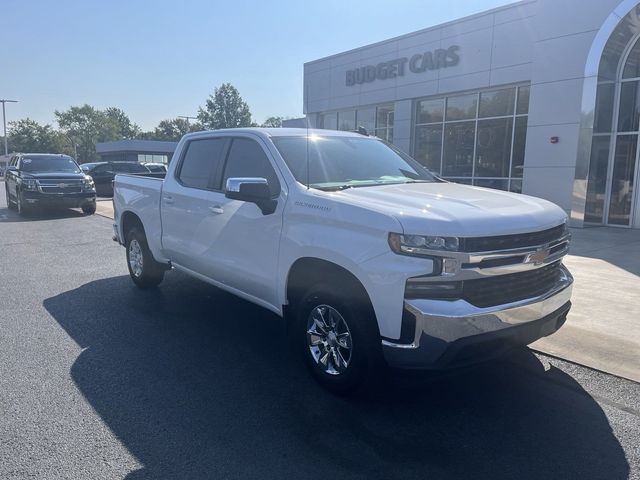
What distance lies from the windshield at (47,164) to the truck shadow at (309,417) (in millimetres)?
12865

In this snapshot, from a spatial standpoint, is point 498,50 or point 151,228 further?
point 498,50

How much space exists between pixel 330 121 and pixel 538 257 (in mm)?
Answer: 21032

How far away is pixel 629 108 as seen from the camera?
13078mm

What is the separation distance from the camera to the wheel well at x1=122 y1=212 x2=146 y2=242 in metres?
6.75

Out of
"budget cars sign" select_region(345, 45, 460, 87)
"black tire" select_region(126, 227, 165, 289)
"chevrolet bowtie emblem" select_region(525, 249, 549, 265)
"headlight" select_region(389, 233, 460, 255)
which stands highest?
"budget cars sign" select_region(345, 45, 460, 87)

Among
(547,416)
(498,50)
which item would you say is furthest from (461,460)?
(498,50)

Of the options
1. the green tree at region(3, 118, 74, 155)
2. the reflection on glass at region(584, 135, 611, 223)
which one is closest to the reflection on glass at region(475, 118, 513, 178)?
the reflection on glass at region(584, 135, 611, 223)

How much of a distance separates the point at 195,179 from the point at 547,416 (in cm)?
400

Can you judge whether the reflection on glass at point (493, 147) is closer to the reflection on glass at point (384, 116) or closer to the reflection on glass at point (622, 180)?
the reflection on glass at point (622, 180)

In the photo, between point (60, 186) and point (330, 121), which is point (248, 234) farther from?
point (330, 121)

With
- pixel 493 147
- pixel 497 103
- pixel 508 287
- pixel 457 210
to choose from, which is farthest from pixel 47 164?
pixel 508 287

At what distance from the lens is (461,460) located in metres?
3.02

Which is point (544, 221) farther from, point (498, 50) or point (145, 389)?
point (498, 50)

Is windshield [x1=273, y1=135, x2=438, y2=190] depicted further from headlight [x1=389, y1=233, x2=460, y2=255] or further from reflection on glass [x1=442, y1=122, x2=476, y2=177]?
reflection on glass [x1=442, y1=122, x2=476, y2=177]
